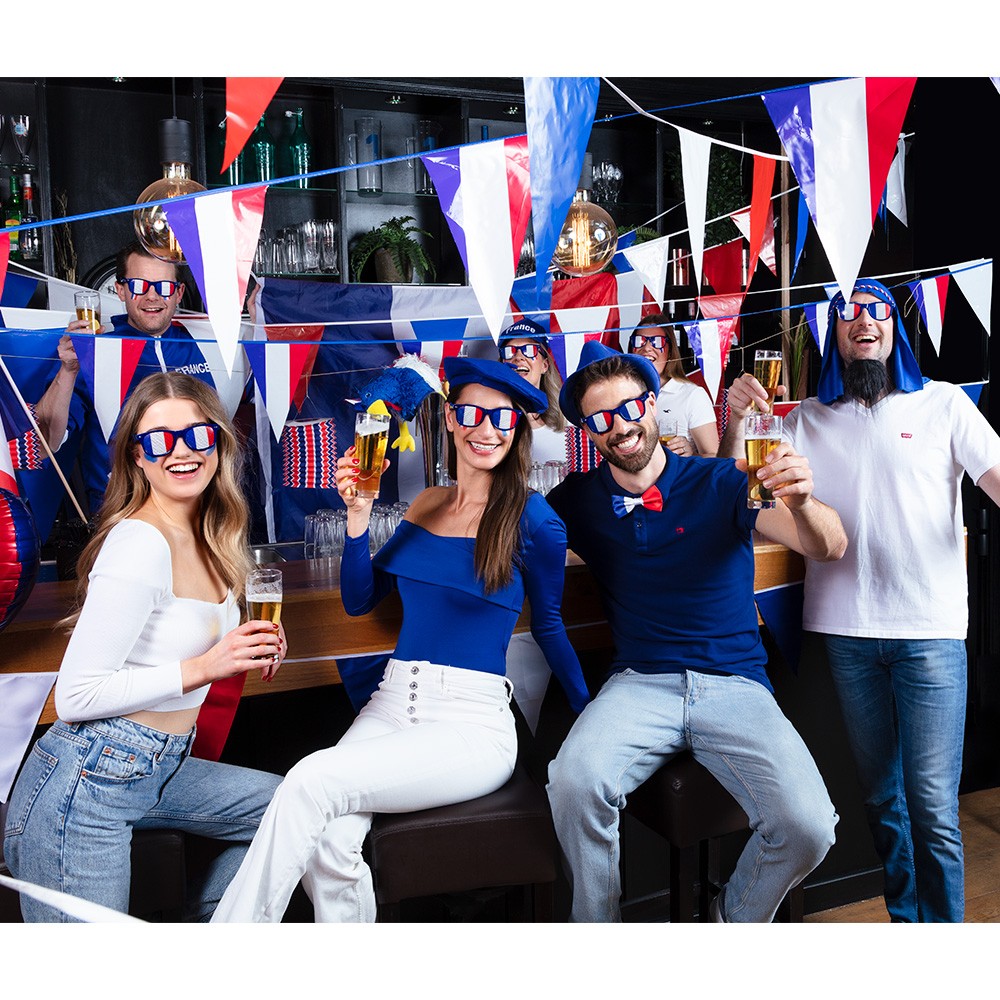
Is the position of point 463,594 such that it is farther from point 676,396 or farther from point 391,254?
point 391,254

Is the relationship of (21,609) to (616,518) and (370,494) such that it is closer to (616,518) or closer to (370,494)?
(370,494)

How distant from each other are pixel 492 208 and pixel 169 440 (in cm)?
77

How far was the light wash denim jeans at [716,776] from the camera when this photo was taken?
2062mm

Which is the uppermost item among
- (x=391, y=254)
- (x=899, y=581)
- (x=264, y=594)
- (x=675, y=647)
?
(x=391, y=254)

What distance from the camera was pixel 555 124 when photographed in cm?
187

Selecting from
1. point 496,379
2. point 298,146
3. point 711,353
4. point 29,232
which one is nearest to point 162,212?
point 496,379

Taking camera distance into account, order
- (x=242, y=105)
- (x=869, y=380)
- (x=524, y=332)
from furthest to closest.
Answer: (x=524, y=332) < (x=869, y=380) < (x=242, y=105)

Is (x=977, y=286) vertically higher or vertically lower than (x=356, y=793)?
higher

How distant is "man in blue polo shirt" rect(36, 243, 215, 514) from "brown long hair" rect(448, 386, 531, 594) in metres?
1.32

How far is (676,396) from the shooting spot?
4109 millimetres

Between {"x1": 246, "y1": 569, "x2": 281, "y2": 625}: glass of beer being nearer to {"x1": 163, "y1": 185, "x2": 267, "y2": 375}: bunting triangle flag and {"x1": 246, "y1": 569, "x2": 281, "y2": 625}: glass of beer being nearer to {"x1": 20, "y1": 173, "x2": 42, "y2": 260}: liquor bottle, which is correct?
{"x1": 163, "y1": 185, "x2": 267, "y2": 375}: bunting triangle flag

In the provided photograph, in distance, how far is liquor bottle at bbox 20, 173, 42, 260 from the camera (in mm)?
4344

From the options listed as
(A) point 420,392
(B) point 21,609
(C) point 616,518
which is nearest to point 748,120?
(A) point 420,392

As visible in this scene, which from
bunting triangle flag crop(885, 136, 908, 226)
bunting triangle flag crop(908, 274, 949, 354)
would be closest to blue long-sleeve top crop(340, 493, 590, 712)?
bunting triangle flag crop(908, 274, 949, 354)
